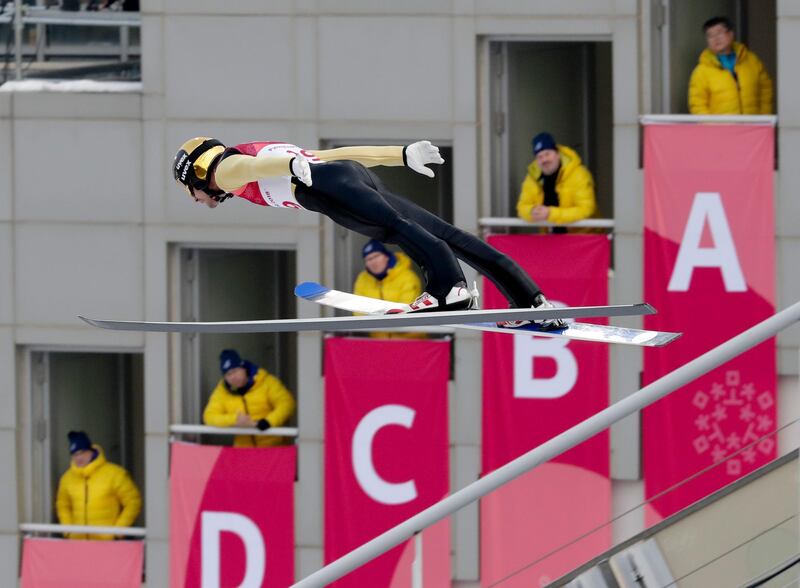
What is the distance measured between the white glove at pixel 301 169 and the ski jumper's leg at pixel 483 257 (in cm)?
78

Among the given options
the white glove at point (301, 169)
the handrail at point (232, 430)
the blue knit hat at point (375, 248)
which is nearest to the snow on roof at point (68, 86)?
the blue knit hat at point (375, 248)

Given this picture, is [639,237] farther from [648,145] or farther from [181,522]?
[181,522]

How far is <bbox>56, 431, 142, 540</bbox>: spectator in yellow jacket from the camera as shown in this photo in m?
16.7

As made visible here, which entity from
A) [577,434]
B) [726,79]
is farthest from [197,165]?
[726,79]

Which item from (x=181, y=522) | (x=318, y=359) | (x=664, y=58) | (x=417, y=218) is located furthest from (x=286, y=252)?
(x=417, y=218)

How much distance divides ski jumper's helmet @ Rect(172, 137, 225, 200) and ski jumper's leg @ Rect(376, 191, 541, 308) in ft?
2.90

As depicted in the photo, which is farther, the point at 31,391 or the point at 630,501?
the point at 31,391

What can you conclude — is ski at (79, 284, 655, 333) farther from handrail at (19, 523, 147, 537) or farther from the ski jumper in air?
handrail at (19, 523, 147, 537)

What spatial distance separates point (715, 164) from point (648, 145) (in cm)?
54

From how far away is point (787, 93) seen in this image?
50.0ft

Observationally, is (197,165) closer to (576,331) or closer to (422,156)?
(422,156)

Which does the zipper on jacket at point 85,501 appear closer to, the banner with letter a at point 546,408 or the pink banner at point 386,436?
the pink banner at point 386,436

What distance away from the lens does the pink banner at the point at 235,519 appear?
16375mm

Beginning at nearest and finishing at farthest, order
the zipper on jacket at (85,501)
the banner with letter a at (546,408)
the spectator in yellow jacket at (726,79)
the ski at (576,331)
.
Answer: the ski at (576,331)
the spectator in yellow jacket at (726,79)
the banner with letter a at (546,408)
the zipper on jacket at (85,501)
